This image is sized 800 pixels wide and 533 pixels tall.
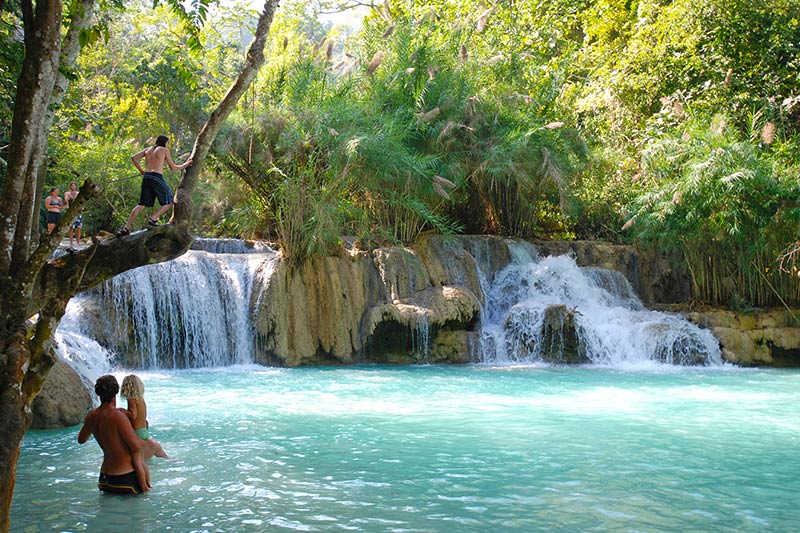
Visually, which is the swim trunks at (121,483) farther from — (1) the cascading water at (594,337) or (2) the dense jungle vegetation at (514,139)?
(1) the cascading water at (594,337)

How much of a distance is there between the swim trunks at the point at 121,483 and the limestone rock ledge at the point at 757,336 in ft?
40.7

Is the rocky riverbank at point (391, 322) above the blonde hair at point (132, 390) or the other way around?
above

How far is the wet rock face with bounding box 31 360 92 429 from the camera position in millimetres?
8320

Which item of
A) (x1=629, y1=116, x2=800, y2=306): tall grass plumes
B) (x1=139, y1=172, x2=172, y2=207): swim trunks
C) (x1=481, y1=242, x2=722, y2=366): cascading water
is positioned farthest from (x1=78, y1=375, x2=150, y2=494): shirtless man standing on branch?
(x1=629, y1=116, x2=800, y2=306): tall grass plumes

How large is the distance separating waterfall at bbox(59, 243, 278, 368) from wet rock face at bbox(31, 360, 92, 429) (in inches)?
184

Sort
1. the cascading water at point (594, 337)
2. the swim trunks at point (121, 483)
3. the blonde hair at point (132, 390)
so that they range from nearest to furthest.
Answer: the swim trunks at point (121, 483) → the blonde hair at point (132, 390) → the cascading water at point (594, 337)

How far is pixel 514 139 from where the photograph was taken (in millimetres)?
17969

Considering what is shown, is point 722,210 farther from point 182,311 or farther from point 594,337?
point 182,311

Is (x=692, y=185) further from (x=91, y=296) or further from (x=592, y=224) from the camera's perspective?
(x=91, y=296)

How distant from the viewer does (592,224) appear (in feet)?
69.3

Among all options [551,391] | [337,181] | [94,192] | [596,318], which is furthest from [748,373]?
[94,192]

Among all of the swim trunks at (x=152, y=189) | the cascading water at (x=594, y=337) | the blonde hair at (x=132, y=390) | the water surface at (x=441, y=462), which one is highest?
the swim trunks at (x=152, y=189)

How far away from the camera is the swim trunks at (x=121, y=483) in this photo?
566cm

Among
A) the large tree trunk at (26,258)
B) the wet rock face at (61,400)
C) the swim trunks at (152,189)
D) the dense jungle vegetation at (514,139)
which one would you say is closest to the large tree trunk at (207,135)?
the large tree trunk at (26,258)
